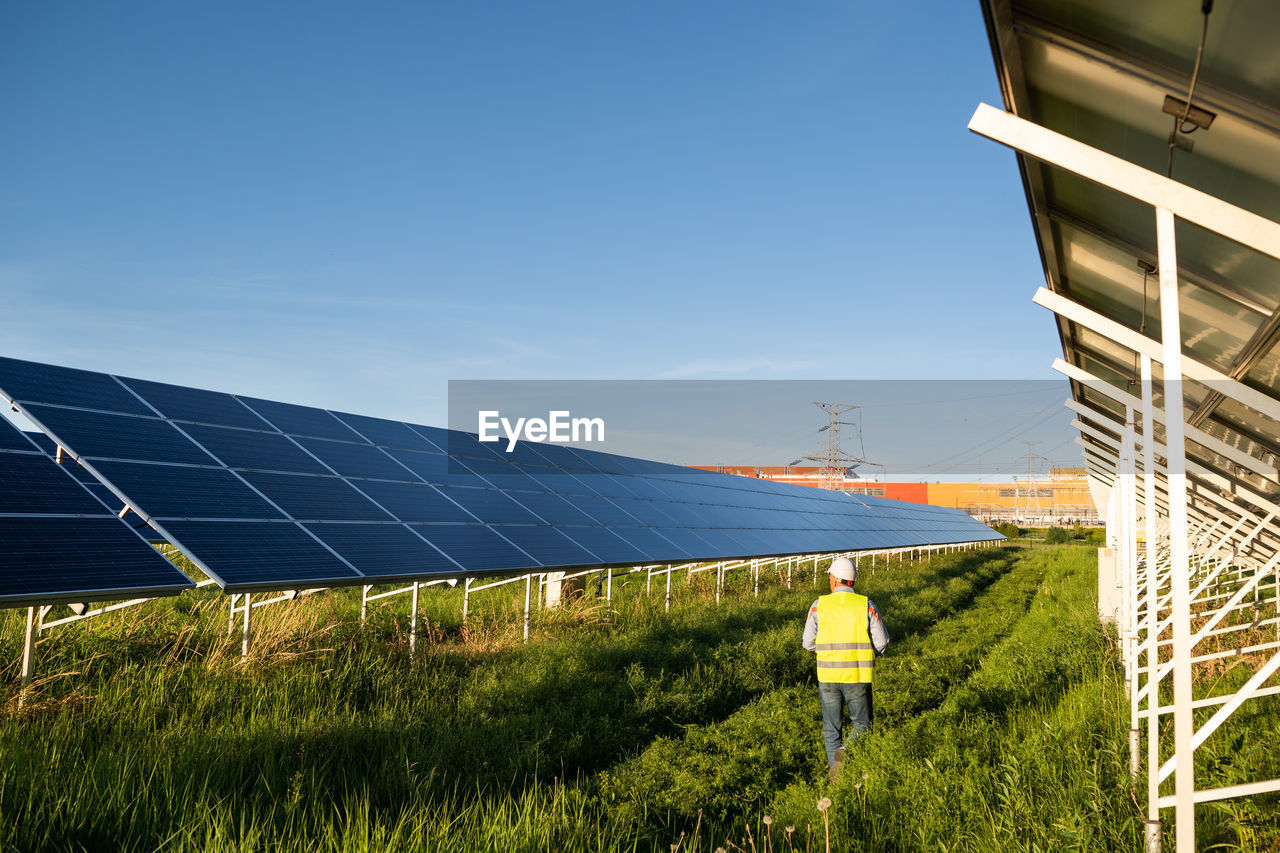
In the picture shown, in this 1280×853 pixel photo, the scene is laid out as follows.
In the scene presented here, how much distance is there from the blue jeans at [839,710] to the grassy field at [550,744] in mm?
240

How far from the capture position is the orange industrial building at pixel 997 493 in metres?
109

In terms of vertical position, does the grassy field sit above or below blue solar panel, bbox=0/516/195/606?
below

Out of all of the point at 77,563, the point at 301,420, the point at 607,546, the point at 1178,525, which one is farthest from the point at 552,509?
the point at 1178,525

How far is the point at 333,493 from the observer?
11.0 metres

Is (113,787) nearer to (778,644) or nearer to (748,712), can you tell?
(748,712)

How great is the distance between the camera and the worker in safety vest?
7945mm

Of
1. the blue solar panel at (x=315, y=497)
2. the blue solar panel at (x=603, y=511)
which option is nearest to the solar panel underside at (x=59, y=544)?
the blue solar panel at (x=315, y=497)

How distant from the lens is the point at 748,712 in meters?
9.36

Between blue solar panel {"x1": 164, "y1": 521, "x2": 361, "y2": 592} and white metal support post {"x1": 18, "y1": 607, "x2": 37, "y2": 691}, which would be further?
blue solar panel {"x1": 164, "y1": 521, "x2": 361, "y2": 592}

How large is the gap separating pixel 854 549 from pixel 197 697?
17880mm

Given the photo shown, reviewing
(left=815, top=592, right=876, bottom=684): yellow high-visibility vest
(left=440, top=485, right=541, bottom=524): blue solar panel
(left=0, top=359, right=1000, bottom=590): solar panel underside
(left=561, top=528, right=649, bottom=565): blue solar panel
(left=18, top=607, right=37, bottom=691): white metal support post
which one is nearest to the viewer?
(left=18, top=607, right=37, bottom=691): white metal support post

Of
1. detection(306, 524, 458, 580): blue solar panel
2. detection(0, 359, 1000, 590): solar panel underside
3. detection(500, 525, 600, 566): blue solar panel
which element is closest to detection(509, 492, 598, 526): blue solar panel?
detection(0, 359, 1000, 590): solar panel underside

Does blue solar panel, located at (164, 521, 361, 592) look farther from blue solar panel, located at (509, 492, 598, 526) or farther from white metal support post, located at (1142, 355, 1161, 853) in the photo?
white metal support post, located at (1142, 355, 1161, 853)

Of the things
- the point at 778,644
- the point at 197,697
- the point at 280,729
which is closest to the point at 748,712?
the point at 778,644
